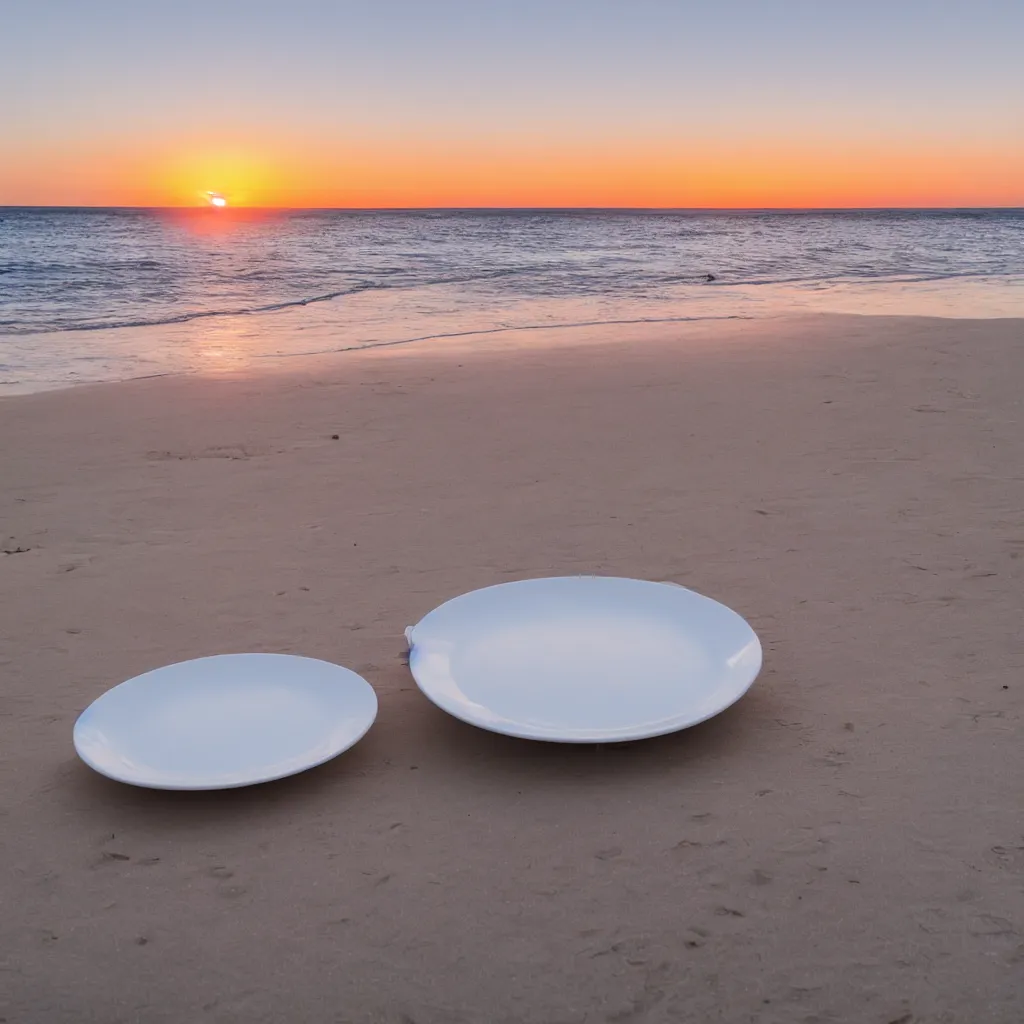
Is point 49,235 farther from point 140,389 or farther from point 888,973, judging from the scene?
point 888,973

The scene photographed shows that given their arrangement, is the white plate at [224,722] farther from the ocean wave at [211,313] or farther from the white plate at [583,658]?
the ocean wave at [211,313]

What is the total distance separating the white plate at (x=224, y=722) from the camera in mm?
1909

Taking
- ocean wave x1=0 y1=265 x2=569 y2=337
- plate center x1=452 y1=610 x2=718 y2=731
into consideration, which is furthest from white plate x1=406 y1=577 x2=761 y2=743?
ocean wave x1=0 y1=265 x2=569 y2=337

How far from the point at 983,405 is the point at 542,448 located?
247 centimetres

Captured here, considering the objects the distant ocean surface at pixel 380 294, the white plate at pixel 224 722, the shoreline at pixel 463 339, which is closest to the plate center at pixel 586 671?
the white plate at pixel 224 722

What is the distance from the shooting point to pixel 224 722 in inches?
82.0

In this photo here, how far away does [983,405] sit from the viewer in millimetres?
5121

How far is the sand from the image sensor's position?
1457 mm

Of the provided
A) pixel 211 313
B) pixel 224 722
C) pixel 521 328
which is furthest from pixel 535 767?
pixel 211 313

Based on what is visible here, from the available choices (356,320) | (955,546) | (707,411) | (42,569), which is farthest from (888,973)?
(356,320)

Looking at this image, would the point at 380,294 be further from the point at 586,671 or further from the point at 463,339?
the point at 586,671

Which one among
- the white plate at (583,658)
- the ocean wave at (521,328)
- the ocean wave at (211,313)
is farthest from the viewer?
the ocean wave at (211,313)

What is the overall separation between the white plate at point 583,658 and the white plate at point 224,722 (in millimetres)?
214

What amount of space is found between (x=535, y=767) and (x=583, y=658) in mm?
325
